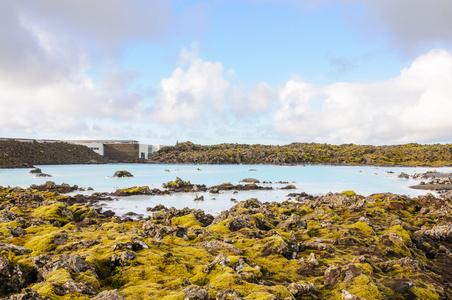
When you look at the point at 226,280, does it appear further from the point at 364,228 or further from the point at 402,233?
the point at 364,228

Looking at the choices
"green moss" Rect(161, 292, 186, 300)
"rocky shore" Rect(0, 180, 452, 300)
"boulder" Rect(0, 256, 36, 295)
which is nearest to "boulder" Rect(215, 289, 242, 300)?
"rocky shore" Rect(0, 180, 452, 300)

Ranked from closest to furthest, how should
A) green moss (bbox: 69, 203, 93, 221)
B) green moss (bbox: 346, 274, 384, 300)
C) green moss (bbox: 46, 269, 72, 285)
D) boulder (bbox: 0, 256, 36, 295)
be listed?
green moss (bbox: 46, 269, 72, 285) → boulder (bbox: 0, 256, 36, 295) → green moss (bbox: 346, 274, 384, 300) → green moss (bbox: 69, 203, 93, 221)

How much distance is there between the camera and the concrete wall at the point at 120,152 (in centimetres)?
10794

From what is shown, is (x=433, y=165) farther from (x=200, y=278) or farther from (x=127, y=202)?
(x=200, y=278)

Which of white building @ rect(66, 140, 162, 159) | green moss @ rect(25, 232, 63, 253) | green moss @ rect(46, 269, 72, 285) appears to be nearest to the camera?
green moss @ rect(46, 269, 72, 285)

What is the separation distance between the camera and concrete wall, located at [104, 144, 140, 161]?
4250 inches

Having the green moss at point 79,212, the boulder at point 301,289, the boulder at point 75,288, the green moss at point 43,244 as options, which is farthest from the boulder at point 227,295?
the green moss at point 79,212

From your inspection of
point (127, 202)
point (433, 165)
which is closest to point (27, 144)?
point (127, 202)

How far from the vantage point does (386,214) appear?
18047 millimetres

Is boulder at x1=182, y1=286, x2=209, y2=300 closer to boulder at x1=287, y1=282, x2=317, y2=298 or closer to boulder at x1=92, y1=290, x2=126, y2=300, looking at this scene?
boulder at x1=92, y1=290, x2=126, y2=300

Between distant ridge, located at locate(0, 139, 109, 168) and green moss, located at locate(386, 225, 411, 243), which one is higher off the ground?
distant ridge, located at locate(0, 139, 109, 168)

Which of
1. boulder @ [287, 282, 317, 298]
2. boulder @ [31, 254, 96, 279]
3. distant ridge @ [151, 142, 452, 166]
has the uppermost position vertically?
distant ridge @ [151, 142, 452, 166]

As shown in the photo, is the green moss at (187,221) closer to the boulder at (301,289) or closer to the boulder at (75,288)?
the boulder at (301,289)

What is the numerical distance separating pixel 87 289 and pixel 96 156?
333ft
